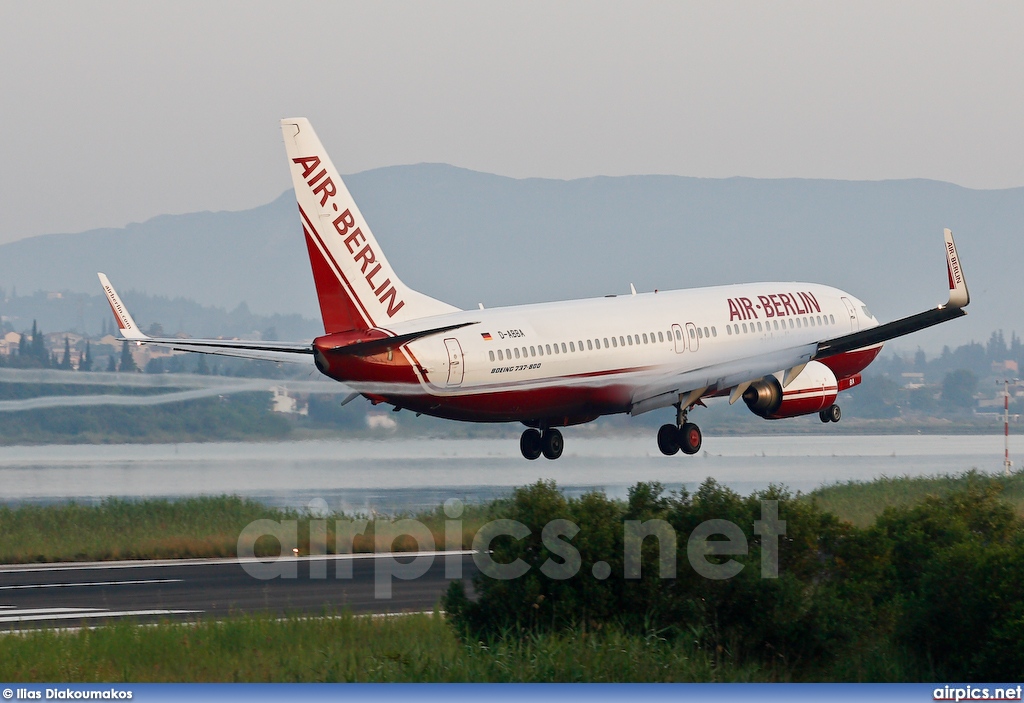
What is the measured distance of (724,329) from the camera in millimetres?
51656

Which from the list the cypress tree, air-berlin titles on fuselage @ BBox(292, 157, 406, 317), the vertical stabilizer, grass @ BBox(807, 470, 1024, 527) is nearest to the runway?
the vertical stabilizer

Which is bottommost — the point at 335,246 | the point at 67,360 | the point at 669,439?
the point at 669,439

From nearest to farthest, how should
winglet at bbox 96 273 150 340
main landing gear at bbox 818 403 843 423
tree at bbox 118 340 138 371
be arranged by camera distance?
1. winglet at bbox 96 273 150 340
2. main landing gear at bbox 818 403 843 423
3. tree at bbox 118 340 138 371

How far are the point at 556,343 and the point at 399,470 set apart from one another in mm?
51894

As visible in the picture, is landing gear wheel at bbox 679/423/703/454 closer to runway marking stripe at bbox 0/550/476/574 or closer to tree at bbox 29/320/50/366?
runway marking stripe at bbox 0/550/476/574

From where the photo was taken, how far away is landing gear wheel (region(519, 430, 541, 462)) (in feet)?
164

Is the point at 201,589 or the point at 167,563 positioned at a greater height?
the point at 167,563

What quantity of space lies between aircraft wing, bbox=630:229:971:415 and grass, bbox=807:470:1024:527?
4740 millimetres

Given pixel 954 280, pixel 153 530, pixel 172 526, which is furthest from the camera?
pixel 172 526

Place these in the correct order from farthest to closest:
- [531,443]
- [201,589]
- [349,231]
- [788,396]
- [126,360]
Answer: [126,360], [788,396], [531,443], [349,231], [201,589]

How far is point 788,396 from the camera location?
51812 millimetres

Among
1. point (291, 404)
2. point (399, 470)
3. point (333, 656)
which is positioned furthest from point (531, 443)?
point (399, 470)

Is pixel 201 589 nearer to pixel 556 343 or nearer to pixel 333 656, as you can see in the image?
pixel 333 656

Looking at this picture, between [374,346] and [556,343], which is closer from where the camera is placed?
[374,346]
